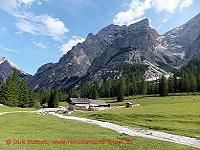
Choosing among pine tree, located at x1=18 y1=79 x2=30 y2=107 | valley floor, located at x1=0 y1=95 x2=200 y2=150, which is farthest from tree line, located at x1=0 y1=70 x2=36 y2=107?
valley floor, located at x1=0 y1=95 x2=200 y2=150

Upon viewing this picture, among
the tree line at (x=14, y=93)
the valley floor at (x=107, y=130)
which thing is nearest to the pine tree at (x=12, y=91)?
the tree line at (x=14, y=93)

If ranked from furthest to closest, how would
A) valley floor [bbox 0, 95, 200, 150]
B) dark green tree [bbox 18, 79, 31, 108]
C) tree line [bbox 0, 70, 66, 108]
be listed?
dark green tree [bbox 18, 79, 31, 108] < tree line [bbox 0, 70, 66, 108] < valley floor [bbox 0, 95, 200, 150]

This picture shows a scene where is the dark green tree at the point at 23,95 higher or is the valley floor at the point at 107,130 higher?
the dark green tree at the point at 23,95

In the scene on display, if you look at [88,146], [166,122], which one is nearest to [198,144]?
[88,146]

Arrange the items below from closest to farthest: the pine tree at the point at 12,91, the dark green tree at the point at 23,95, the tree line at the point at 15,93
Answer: the pine tree at the point at 12,91 < the tree line at the point at 15,93 < the dark green tree at the point at 23,95

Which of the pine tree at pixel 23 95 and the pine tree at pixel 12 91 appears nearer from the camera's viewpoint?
the pine tree at pixel 12 91

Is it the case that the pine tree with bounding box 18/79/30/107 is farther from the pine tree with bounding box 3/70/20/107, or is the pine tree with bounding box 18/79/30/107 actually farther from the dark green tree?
the pine tree with bounding box 3/70/20/107

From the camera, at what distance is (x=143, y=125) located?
7925 centimetres

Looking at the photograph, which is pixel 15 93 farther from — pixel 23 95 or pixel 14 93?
pixel 23 95

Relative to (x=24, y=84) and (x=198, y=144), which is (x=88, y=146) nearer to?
(x=198, y=144)

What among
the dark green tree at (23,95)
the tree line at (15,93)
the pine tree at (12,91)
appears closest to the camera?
the pine tree at (12,91)

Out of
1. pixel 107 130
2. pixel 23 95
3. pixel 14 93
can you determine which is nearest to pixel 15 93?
pixel 14 93

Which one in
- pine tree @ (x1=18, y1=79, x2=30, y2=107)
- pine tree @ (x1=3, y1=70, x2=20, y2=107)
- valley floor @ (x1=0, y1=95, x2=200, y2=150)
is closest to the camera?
valley floor @ (x1=0, y1=95, x2=200, y2=150)

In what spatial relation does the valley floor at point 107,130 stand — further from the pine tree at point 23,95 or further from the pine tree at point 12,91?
the pine tree at point 23,95
